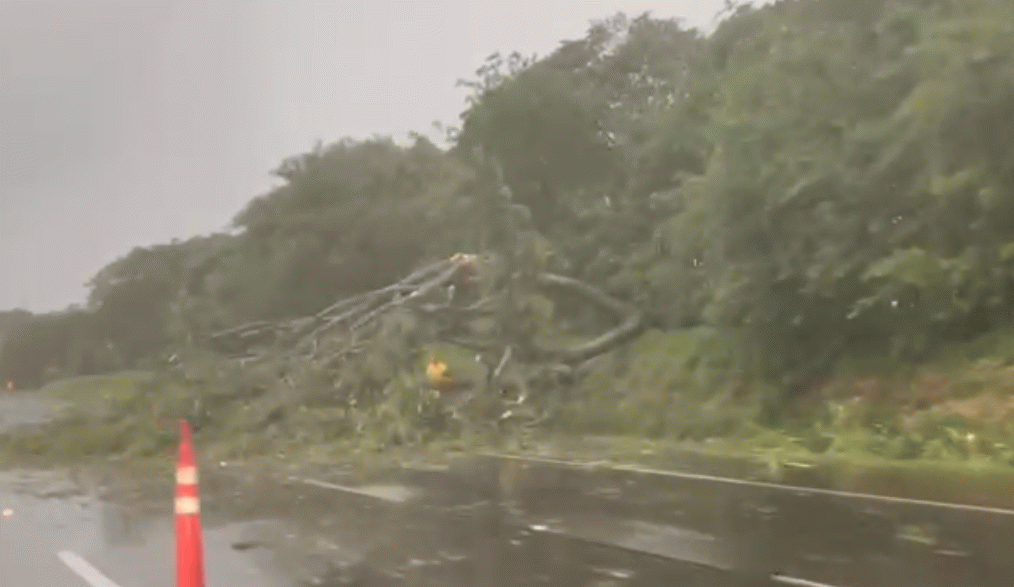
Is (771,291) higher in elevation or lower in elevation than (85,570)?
higher

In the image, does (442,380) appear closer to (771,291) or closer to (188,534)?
(771,291)

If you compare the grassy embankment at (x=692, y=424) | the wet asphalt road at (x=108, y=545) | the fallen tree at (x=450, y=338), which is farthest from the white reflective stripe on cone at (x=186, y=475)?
the fallen tree at (x=450, y=338)

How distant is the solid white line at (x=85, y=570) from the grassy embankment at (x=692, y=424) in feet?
25.3

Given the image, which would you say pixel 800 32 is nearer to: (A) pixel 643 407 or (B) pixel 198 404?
(A) pixel 643 407

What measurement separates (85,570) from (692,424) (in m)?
12.3

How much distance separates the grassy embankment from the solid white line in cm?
771

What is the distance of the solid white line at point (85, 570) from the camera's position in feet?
26.8

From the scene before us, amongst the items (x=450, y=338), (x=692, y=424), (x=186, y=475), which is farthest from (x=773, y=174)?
(x=186, y=475)

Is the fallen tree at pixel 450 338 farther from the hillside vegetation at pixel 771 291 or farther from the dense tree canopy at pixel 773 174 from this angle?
the dense tree canopy at pixel 773 174

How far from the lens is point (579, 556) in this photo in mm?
8594

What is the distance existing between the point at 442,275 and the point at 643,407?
617 cm

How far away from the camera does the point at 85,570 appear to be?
8.73 m

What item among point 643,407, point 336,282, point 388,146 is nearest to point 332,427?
point 643,407

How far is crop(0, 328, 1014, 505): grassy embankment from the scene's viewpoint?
14.4 meters
